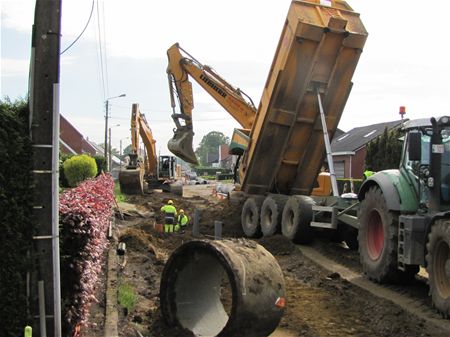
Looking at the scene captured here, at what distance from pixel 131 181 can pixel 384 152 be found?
1298cm

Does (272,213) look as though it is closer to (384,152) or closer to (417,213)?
(417,213)

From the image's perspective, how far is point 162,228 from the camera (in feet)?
53.9

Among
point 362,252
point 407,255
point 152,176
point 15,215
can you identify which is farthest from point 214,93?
point 152,176

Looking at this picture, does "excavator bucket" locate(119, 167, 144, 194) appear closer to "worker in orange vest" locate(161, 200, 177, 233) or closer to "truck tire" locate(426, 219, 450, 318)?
"worker in orange vest" locate(161, 200, 177, 233)

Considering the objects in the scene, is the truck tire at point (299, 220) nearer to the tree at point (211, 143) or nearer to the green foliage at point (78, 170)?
the green foliage at point (78, 170)

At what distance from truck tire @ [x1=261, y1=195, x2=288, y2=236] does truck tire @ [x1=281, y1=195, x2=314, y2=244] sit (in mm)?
401

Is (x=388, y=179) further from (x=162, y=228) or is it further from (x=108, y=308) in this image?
(x=162, y=228)

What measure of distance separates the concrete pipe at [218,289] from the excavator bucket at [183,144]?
43.2 ft

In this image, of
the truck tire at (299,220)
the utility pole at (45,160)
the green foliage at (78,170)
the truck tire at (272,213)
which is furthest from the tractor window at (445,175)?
the green foliage at (78,170)

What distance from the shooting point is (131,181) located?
29016 millimetres

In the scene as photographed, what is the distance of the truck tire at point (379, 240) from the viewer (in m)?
8.28

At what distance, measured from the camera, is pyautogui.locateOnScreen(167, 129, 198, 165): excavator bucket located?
787 inches

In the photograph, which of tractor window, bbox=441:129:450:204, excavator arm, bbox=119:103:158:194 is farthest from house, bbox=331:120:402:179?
tractor window, bbox=441:129:450:204

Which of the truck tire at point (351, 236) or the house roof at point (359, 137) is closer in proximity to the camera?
the truck tire at point (351, 236)
